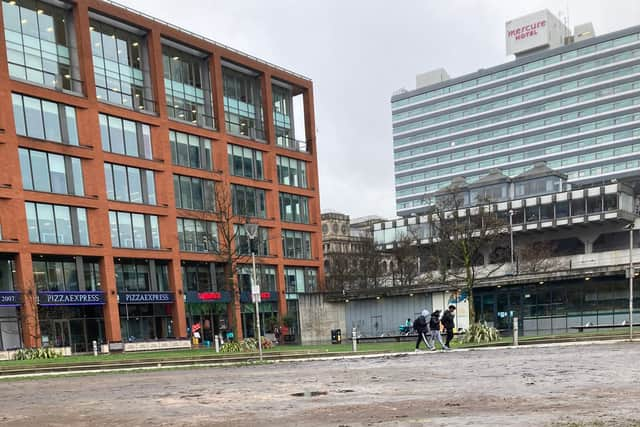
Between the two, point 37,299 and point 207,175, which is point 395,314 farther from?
point 37,299

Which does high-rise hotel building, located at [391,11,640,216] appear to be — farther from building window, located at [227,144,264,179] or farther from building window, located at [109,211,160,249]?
building window, located at [109,211,160,249]

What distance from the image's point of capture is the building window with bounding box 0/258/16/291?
133ft

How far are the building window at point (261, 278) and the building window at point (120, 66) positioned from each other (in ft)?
56.0

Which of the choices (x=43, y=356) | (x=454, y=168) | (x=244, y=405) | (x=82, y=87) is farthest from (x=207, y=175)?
(x=454, y=168)

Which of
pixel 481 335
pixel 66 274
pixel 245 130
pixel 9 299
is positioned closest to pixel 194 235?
pixel 66 274

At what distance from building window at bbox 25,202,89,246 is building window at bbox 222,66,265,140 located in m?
18.6

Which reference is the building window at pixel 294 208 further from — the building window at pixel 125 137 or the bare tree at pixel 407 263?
the building window at pixel 125 137

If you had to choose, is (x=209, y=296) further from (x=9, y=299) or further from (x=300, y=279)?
(x=9, y=299)

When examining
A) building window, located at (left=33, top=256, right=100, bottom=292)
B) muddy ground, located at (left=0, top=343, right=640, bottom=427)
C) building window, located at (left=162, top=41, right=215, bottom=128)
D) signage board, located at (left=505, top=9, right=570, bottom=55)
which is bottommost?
muddy ground, located at (left=0, top=343, right=640, bottom=427)

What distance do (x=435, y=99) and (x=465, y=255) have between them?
95545 mm

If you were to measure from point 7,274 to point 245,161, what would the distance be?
24479 millimetres

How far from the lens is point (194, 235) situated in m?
53.2

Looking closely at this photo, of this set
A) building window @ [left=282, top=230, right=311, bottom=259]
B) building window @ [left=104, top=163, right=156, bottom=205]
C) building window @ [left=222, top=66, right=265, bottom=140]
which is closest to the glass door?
building window @ [left=104, top=163, right=156, bottom=205]

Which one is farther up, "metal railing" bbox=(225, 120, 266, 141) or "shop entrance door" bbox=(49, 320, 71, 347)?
Result: "metal railing" bbox=(225, 120, 266, 141)
